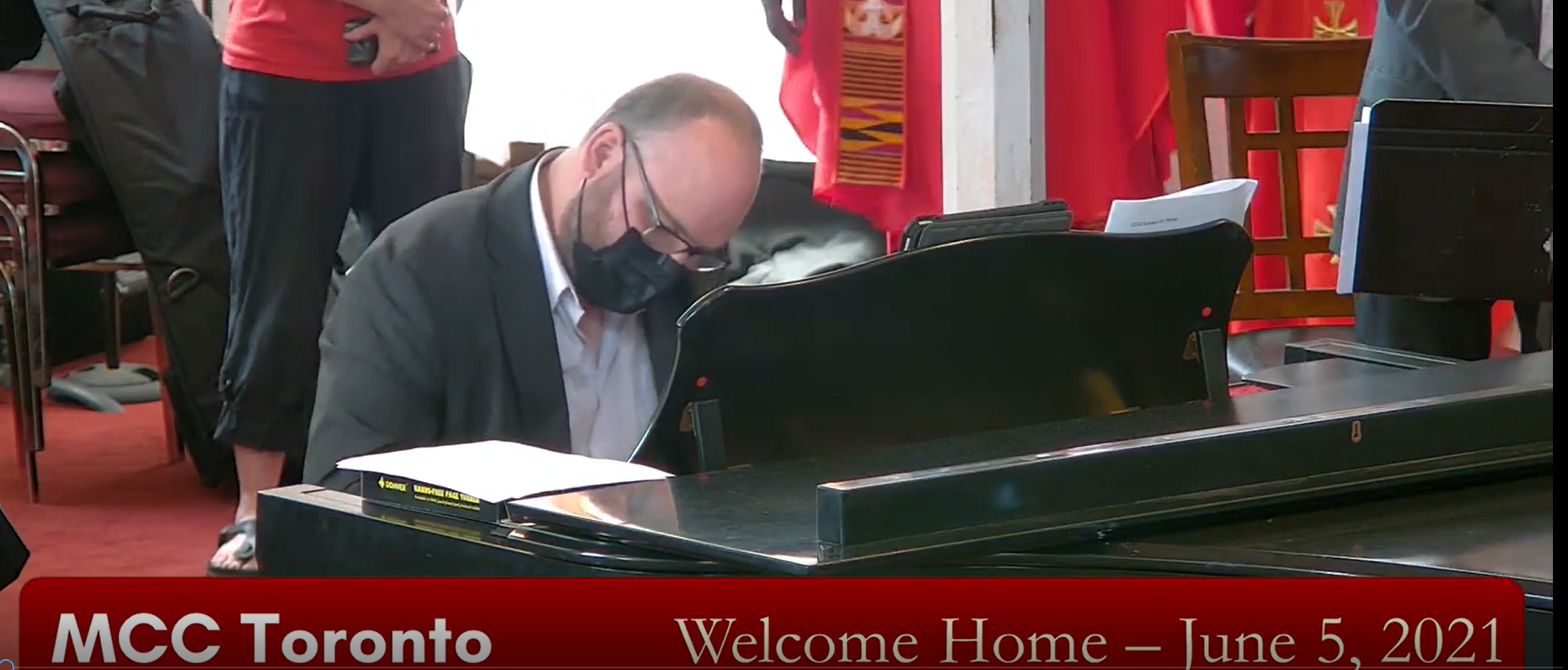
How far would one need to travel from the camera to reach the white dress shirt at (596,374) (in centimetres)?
170

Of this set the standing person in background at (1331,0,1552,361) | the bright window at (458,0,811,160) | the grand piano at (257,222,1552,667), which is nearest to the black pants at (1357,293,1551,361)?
the standing person in background at (1331,0,1552,361)

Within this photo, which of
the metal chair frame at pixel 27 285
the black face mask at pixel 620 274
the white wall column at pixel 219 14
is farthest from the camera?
the white wall column at pixel 219 14

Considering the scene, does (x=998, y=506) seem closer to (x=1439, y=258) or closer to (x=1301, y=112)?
(x=1439, y=258)

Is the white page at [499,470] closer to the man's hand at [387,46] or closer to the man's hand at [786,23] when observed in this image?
the man's hand at [387,46]

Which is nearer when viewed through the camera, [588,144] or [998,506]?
[998,506]

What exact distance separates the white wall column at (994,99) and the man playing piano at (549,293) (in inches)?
39.6

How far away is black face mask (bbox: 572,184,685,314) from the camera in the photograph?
1.74 metres

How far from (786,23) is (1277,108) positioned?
2.50 feet

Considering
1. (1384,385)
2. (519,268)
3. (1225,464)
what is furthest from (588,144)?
(1225,464)

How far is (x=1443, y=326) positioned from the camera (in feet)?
7.45

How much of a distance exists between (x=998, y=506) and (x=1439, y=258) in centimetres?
130

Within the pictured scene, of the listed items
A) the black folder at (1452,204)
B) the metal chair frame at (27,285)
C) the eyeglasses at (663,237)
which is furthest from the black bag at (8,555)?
the metal chair frame at (27,285)

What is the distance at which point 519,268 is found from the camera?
1690 mm

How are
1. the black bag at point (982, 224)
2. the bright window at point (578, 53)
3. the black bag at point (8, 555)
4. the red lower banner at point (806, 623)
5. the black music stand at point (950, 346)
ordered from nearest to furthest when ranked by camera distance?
the red lower banner at point (806, 623)
the black music stand at point (950, 346)
the black bag at point (982, 224)
the black bag at point (8, 555)
the bright window at point (578, 53)
